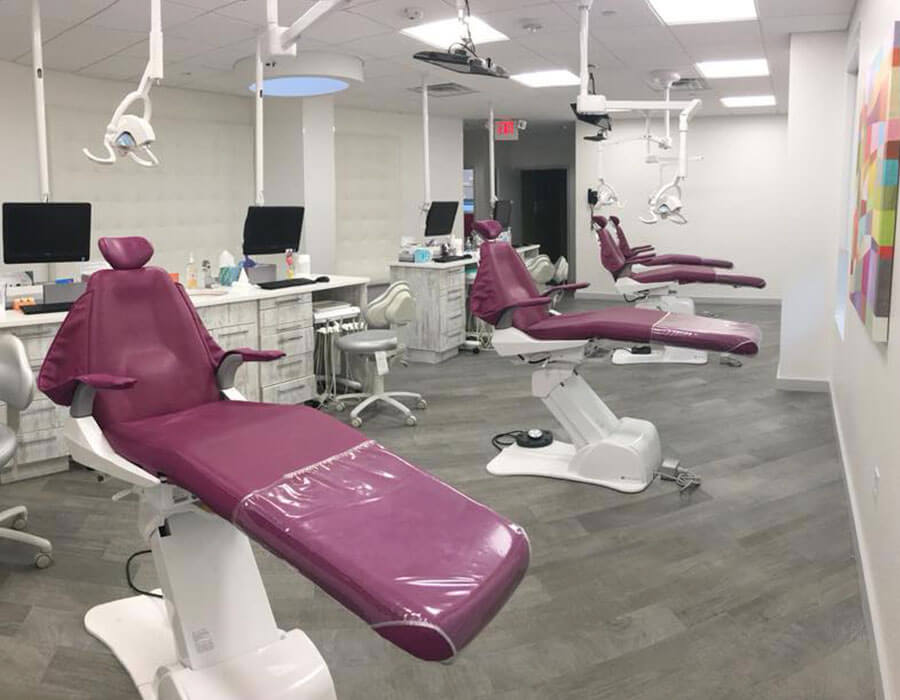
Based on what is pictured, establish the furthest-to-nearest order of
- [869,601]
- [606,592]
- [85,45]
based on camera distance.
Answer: [85,45], [606,592], [869,601]

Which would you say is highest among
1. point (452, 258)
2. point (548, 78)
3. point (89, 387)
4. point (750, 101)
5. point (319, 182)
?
point (750, 101)

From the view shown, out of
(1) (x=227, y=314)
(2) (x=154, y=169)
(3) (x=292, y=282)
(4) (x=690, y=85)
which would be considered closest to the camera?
(1) (x=227, y=314)

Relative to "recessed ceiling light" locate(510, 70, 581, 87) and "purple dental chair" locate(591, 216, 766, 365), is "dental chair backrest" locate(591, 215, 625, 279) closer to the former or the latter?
"purple dental chair" locate(591, 216, 766, 365)

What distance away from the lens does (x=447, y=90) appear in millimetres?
8414

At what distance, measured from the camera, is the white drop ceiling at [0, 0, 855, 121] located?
16.5ft

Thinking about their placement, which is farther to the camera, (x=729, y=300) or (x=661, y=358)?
(x=729, y=300)

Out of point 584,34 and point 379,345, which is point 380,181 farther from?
point 584,34

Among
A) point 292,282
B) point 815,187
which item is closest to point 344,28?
point 292,282

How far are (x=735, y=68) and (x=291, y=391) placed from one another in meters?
5.28

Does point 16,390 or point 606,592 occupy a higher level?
point 16,390

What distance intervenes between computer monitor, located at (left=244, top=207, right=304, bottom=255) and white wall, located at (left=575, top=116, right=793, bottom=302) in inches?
253

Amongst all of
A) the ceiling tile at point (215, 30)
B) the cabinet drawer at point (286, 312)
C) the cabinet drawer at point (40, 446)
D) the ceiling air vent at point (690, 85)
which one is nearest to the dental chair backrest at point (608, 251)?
the ceiling air vent at point (690, 85)

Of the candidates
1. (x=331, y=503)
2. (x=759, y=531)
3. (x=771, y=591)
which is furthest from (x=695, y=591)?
(x=331, y=503)

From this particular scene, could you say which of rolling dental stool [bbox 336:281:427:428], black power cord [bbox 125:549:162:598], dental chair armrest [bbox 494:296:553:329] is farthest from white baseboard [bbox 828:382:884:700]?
rolling dental stool [bbox 336:281:427:428]
